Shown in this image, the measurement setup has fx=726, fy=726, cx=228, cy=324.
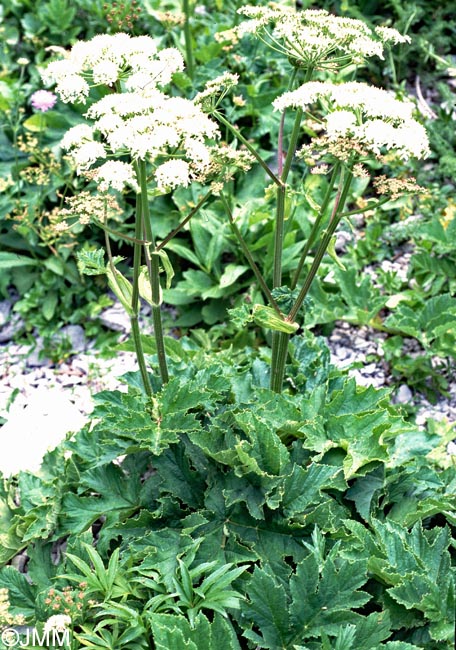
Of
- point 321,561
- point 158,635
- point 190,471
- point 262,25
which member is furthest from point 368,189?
point 158,635

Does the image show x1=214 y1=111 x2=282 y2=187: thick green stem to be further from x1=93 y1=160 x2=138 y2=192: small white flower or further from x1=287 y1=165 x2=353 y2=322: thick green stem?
x1=93 y1=160 x2=138 y2=192: small white flower

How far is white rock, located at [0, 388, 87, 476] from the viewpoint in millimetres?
3666

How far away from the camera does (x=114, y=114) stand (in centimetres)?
248

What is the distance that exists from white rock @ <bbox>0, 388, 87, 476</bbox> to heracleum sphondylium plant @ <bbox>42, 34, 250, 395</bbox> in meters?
1.28

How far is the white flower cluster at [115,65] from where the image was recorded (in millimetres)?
2562

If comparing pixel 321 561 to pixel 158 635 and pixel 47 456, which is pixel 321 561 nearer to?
pixel 158 635

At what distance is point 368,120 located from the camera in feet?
8.32

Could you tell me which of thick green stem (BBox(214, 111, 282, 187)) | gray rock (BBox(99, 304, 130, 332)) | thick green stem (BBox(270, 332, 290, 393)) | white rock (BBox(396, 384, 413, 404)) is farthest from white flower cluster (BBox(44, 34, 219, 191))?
gray rock (BBox(99, 304, 130, 332))

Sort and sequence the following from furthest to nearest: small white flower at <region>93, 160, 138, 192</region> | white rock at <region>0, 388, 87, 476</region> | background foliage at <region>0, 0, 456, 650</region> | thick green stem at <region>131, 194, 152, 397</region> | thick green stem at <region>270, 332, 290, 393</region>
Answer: white rock at <region>0, 388, 87, 476</region> < thick green stem at <region>270, 332, 290, 393</region> < thick green stem at <region>131, 194, 152, 397</region> < background foliage at <region>0, 0, 456, 650</region> < small white flower at <region>93, 160, 138, 192</region>

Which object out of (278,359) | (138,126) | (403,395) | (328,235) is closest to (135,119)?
(138,126)

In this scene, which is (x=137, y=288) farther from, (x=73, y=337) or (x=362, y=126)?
(x=73, y=337)

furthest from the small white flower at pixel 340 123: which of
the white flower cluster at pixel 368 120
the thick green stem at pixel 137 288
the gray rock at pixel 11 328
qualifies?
the gray rock at pixel 11 328

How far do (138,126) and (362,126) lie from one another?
75 cm

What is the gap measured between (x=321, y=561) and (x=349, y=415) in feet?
2.31
